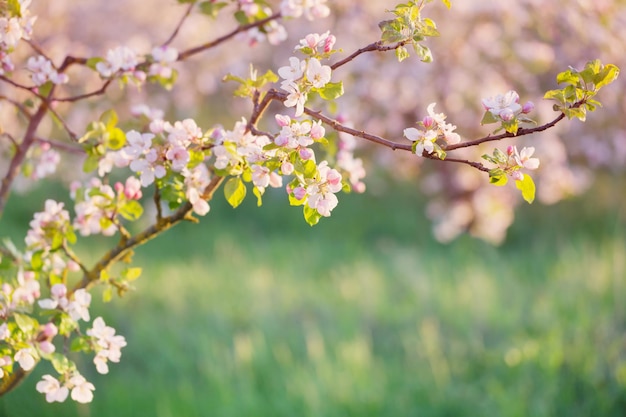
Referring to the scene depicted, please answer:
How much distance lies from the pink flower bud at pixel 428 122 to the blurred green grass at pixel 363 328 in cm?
234

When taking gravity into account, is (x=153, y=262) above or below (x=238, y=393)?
above

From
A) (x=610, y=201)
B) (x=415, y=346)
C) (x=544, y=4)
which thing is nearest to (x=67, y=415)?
(x=415, y=346)

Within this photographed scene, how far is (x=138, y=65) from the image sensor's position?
6.97 ft

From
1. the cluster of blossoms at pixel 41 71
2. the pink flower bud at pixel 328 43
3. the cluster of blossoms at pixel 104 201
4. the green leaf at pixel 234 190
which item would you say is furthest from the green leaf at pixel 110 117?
the pink flower bud at pixel 328 43

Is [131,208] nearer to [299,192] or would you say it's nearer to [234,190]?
[234,190]

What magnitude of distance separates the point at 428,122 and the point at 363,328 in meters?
3.55

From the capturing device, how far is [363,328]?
492 centimetres

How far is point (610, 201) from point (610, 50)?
3817 mm

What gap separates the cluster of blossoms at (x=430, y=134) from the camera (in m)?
1.50

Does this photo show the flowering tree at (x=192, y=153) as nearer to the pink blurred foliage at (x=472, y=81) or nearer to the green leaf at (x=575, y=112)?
the green leaf at (x=575, y=112)

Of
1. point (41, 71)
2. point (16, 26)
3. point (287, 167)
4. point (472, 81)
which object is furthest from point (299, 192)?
point (472, 81)

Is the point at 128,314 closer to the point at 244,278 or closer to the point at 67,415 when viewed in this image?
the point at 244,278

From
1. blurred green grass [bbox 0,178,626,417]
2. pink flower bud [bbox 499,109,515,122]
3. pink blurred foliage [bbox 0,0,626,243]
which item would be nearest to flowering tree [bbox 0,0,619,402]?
pink flower bud [bbox 499,109,515,122]

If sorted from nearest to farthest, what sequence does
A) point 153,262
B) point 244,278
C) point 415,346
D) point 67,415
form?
point 67,415
point 415,346
point 244,278
point 153,262
